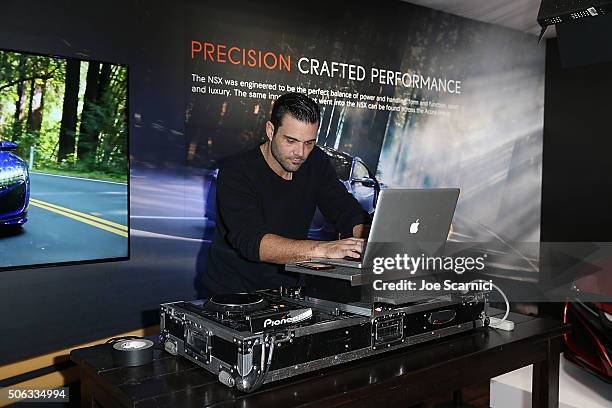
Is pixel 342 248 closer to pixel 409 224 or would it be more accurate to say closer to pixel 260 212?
pixel 409 224

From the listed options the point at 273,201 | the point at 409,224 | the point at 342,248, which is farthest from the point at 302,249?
the point at 273,201

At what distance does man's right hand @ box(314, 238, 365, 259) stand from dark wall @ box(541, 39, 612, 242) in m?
3.87

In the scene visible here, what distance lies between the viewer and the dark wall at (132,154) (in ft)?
9.64

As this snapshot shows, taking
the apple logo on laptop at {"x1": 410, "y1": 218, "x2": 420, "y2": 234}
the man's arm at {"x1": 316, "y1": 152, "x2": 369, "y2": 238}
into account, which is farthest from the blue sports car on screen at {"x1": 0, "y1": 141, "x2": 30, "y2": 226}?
the apple logo on laptop at {"x1": 410, "y1": 218, "x2": 420, "y2": 234}

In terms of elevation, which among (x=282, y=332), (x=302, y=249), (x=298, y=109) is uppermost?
(x=298, y=109)

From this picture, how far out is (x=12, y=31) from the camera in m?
2.87

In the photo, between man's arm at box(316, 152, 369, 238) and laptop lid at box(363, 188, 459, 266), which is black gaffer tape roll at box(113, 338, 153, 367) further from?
man's arm at box(316, 152, 369, 238)

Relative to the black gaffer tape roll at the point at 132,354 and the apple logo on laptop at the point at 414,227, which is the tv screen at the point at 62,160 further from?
the apple logo on laptop at the point at 414,227

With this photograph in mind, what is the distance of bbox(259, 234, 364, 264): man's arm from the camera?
1.91 metres

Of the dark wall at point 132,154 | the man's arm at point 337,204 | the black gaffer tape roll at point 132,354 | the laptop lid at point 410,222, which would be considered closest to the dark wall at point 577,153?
the man's arm at point 337,204

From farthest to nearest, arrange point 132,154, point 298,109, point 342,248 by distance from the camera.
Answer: point 132,154
point 298,109
point 342,248

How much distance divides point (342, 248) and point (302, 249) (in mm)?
171

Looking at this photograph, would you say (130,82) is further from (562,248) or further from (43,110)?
(562,248)

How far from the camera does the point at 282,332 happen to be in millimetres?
1467
